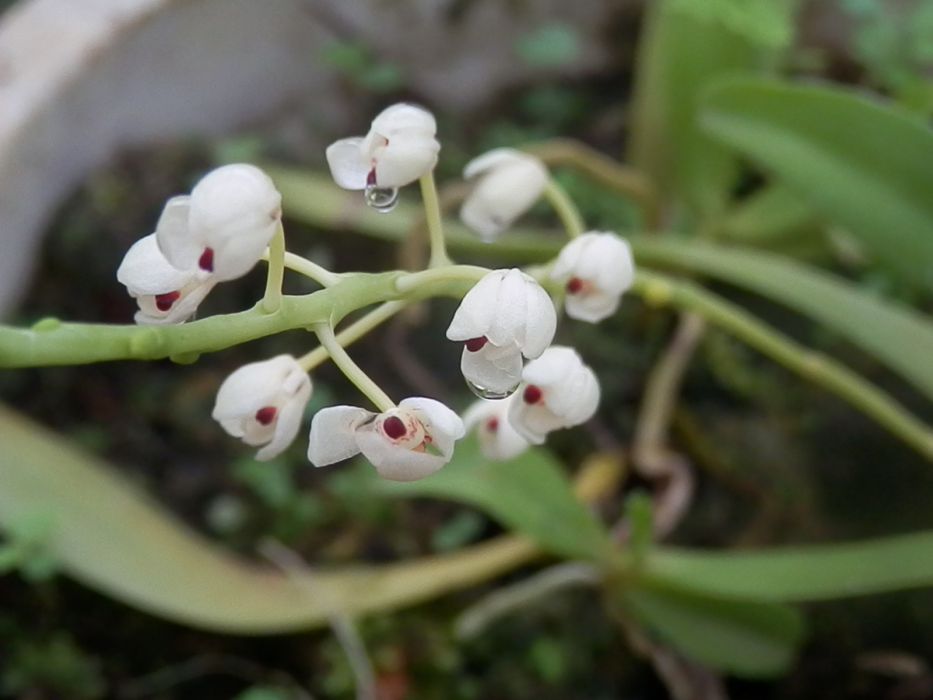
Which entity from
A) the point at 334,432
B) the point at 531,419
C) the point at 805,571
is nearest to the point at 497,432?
the point at 531,419

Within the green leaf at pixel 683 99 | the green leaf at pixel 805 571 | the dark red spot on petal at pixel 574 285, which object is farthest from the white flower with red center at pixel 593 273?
the green leaf at pixel 683 99

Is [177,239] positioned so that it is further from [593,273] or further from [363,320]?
[593,273]

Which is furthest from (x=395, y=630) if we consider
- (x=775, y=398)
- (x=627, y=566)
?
(x=775, y=398)

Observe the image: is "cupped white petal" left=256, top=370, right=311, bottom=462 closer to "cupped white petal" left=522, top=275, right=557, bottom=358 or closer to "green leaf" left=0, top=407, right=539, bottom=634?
"cupped white petal" left=522, top=275, right=557, bottom=358

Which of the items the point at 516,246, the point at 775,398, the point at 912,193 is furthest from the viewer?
the point at 775,398

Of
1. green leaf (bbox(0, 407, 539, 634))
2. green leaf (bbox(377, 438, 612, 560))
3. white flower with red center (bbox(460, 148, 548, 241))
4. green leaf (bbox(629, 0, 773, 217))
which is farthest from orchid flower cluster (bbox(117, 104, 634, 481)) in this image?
green leaf (bbox(629, 0, 773, 217))

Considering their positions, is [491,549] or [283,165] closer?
[491,549]

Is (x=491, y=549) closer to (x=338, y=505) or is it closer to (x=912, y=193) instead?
(x=338, y=505)
